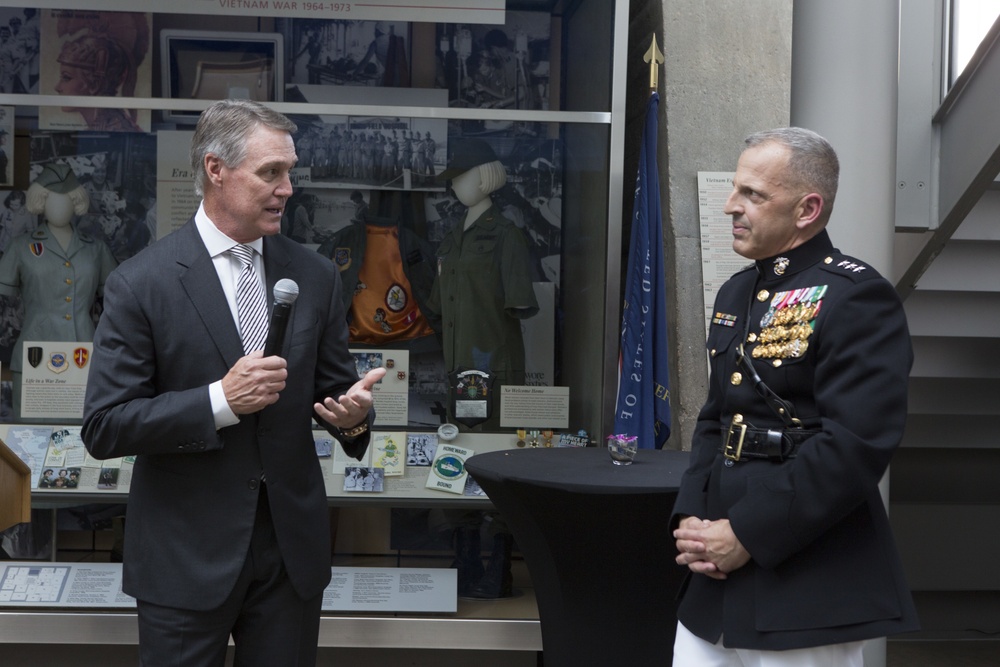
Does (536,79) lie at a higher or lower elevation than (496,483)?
higher

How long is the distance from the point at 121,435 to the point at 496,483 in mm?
1094

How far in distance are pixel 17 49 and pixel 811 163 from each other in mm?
3457

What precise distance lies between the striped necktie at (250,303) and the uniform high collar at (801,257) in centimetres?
100

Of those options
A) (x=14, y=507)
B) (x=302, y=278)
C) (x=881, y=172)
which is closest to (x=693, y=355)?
(x=881, y=172)

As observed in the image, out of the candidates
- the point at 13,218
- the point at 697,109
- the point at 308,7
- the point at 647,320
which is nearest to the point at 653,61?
the point at 697,109

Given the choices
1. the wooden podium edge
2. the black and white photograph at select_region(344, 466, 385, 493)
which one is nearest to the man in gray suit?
the wooden podium edge

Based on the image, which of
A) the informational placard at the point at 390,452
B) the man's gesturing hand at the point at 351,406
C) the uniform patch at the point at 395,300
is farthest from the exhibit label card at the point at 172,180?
the man's gesturing hand at the point at 351,406

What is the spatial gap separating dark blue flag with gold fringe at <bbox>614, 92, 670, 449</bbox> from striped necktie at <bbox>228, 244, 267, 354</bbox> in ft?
6.74

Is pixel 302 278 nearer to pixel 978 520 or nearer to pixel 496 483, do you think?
pixel 496 483

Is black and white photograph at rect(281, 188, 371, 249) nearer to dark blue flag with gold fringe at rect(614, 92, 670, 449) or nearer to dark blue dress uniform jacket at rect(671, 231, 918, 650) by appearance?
dark blue flag with gold fringe at rect(614, 92, 670, 449)

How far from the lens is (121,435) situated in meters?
2.05

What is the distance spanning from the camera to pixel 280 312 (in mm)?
1949

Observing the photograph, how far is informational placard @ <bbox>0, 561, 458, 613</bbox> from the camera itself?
396 centimetres

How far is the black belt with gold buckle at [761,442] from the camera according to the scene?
1.82 m
